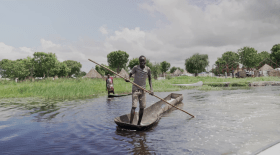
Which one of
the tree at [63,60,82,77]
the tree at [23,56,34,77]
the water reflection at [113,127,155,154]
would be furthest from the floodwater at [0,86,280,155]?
the tree at [63,60,82,77]

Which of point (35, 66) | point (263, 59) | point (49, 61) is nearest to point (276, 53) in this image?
point (263, 59)

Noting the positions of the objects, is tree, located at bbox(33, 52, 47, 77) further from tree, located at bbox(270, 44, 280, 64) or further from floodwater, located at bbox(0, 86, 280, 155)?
tree, located at bbox(270, 44, 280, 64)

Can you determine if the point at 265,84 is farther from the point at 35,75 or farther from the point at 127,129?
the point at 35,75

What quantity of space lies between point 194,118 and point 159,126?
6.98 feet

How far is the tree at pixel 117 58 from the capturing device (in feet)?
240

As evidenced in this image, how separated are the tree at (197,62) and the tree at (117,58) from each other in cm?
2570

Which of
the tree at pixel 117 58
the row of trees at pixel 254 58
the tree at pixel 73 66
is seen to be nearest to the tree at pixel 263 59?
the row of trees at pixel 254 58

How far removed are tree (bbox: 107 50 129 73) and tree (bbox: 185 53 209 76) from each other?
25.7 meters

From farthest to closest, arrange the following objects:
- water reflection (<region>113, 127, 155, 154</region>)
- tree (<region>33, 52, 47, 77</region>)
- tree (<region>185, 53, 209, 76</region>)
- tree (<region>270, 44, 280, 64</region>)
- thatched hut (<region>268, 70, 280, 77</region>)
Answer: tree (<region>185, 53, 209, 76</region>) < tree (<region>270, 44, 280, 64</region>) < tree (<region>33, 52, 47, 77</region>) < thatched hut (<region>268, 70, 280, 77</region>) < water reflection (<region>113, 127, 155, 154</region>)

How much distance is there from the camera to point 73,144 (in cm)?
505

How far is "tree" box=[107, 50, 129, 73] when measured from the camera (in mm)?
73125

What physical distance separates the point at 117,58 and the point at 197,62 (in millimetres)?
32021

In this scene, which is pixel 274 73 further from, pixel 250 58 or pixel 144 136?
pixel 144 136

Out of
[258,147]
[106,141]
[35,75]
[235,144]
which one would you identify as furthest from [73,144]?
[35,75]
